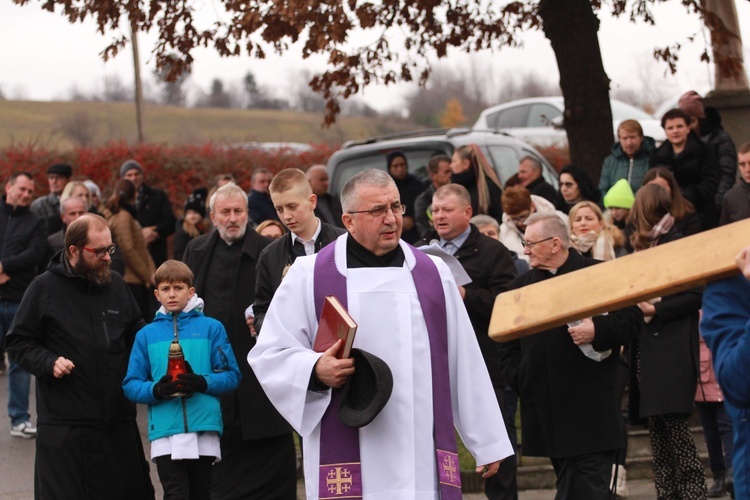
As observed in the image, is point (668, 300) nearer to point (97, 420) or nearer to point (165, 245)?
point (97, 420)

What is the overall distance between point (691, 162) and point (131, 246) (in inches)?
217

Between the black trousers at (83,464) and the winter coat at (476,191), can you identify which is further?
the winter coat at (476,191)

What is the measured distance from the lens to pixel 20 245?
442 inches

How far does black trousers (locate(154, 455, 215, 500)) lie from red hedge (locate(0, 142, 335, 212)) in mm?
11424

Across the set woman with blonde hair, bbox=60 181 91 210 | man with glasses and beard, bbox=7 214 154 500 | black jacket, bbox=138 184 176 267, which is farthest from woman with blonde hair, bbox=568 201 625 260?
black jacket, bbox=138 184 176 267

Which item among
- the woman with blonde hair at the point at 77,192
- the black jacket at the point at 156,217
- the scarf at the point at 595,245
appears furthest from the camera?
the black jacket at the point at 156,217

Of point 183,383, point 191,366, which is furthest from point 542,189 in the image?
point 183,383

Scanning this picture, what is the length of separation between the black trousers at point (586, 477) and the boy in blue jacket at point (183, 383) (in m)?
2.08

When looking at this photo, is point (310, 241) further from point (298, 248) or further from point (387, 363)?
point (387, 363)

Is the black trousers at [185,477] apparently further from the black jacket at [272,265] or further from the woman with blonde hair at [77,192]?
the woman with blonde hair at [77,192]

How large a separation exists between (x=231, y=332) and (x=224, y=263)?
48cm

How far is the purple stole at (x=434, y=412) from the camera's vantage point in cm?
535

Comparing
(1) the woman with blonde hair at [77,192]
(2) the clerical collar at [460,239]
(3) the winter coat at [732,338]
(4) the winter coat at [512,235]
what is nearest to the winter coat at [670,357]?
(2) the clerical collar at [460,239]

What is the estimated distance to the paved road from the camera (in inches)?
352
